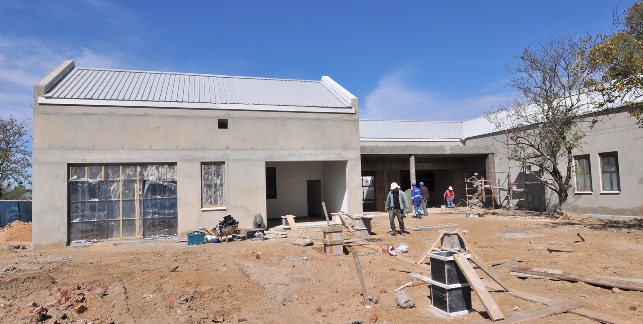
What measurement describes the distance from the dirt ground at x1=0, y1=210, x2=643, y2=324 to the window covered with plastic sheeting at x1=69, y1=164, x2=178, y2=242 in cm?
87

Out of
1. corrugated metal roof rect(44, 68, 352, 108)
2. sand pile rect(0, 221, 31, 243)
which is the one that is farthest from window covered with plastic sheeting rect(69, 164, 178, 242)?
sand pile rect(0, 221, 31, 243)

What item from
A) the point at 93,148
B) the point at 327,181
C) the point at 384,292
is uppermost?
the point at 93,148

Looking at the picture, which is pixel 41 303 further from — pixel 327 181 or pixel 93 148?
pixel 327 181

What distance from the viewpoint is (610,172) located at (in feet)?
63.1

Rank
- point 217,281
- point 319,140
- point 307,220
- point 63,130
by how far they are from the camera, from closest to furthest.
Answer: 1. point 217,281
2. point 63,130
3. point 319,140
4. point 307,220

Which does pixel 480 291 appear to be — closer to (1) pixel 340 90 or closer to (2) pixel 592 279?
(2) pixel 592 279

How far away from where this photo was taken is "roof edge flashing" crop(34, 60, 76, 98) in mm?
14672

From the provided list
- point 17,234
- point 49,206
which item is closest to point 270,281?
point 49,206

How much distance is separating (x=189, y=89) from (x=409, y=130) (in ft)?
63.9

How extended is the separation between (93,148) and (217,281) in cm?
919

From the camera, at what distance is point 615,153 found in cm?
1895

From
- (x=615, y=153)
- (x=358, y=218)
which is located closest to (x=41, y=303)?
(x=358, y=218)

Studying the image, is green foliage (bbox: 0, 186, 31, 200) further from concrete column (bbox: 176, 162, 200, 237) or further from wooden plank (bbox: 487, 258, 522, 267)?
wooden plank (bbox: 487, 258, 522, 267)

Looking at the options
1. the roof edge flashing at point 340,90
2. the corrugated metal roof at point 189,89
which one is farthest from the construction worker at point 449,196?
the corrugated metal roof at point 189,89
